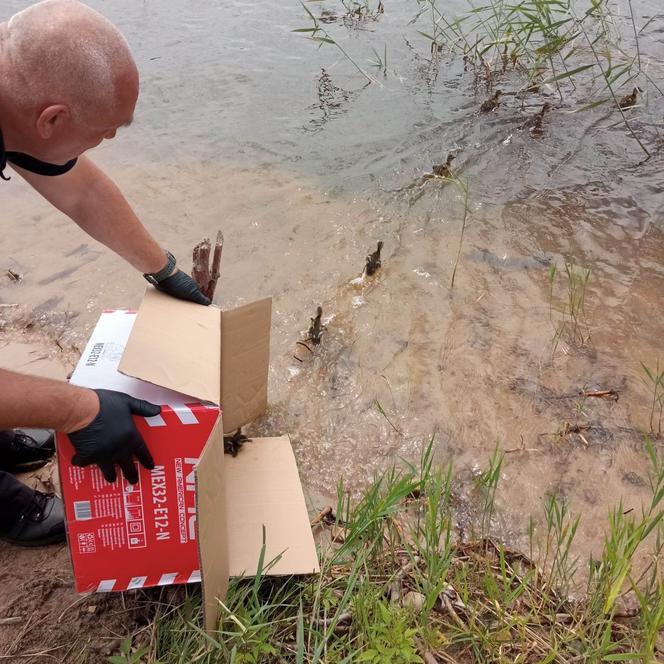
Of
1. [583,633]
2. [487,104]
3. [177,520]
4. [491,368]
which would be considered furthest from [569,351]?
[487,104]

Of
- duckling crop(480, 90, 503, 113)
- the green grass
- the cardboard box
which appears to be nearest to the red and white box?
the cardboard box

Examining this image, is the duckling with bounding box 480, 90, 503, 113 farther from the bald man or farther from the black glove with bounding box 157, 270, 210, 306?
the bald man

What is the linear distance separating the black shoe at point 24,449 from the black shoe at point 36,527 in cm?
27

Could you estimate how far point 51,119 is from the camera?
A: 1291 mm

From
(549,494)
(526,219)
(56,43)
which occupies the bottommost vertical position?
(549,494)

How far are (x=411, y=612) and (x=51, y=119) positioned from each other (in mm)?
1460

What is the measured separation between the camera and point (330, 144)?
4043 millimetres

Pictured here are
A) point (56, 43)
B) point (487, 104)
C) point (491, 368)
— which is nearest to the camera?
point (56, 43)

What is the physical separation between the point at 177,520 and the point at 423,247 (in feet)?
7.02

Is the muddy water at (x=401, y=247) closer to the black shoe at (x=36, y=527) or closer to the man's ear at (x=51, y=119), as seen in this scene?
the black shoe at (x=36, y=527)

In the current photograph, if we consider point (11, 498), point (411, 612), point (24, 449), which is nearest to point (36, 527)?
point (11, 498)

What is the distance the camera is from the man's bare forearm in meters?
1.23

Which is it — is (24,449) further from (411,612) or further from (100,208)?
(411,612)

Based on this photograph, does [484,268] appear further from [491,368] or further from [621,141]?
[621,141]
